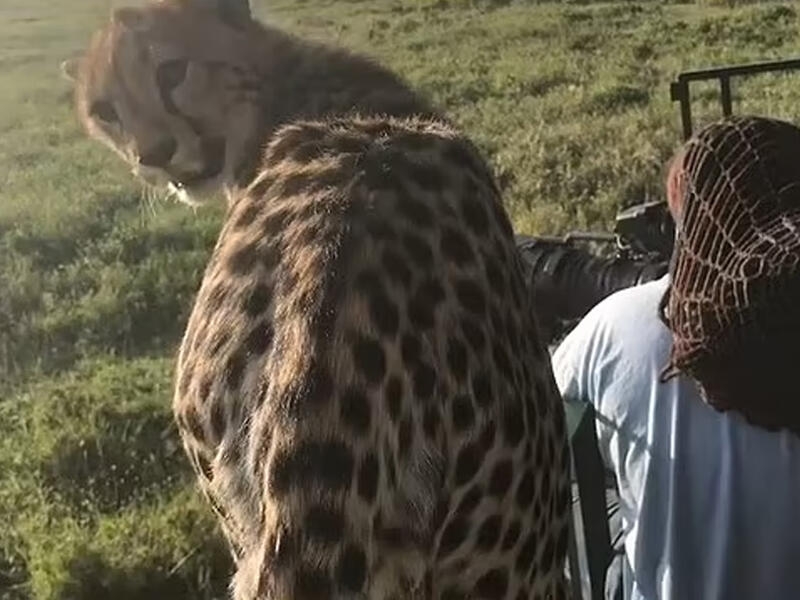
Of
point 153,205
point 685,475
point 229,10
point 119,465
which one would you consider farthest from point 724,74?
point 153,205

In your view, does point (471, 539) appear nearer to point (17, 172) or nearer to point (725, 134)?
point (725, 134)

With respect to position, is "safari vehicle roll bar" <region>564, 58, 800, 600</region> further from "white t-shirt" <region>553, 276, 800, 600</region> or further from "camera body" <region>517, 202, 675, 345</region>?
"camera body" <region>517, 202, 675, 345</region>

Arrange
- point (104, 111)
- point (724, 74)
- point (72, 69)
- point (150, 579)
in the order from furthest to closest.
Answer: point (150, 579) < point (724, 74) < point (72, 69) < point (104, 111)

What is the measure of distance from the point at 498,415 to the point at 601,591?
536 mm

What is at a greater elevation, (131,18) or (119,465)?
(131,18)

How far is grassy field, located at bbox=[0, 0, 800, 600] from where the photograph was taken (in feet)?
10.9

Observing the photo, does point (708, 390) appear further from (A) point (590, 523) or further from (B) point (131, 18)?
(B) point (131, 18)

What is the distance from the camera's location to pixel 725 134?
4.85 ft

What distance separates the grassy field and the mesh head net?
131 centimetres

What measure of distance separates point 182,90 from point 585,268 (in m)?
0.68

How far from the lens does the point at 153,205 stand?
539cm

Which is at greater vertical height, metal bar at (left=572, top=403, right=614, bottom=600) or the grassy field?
metal bar at (left=572, top=403, right=614, bottom=600)

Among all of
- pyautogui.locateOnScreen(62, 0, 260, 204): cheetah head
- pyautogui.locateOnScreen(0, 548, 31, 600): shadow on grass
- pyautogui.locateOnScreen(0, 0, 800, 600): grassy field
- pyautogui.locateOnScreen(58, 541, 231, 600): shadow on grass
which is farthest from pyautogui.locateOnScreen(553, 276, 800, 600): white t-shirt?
pyautogui.locateOnScreen(0, 548, 31, 600): shadow on grass

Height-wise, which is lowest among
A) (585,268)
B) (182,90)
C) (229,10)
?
(585,268)
